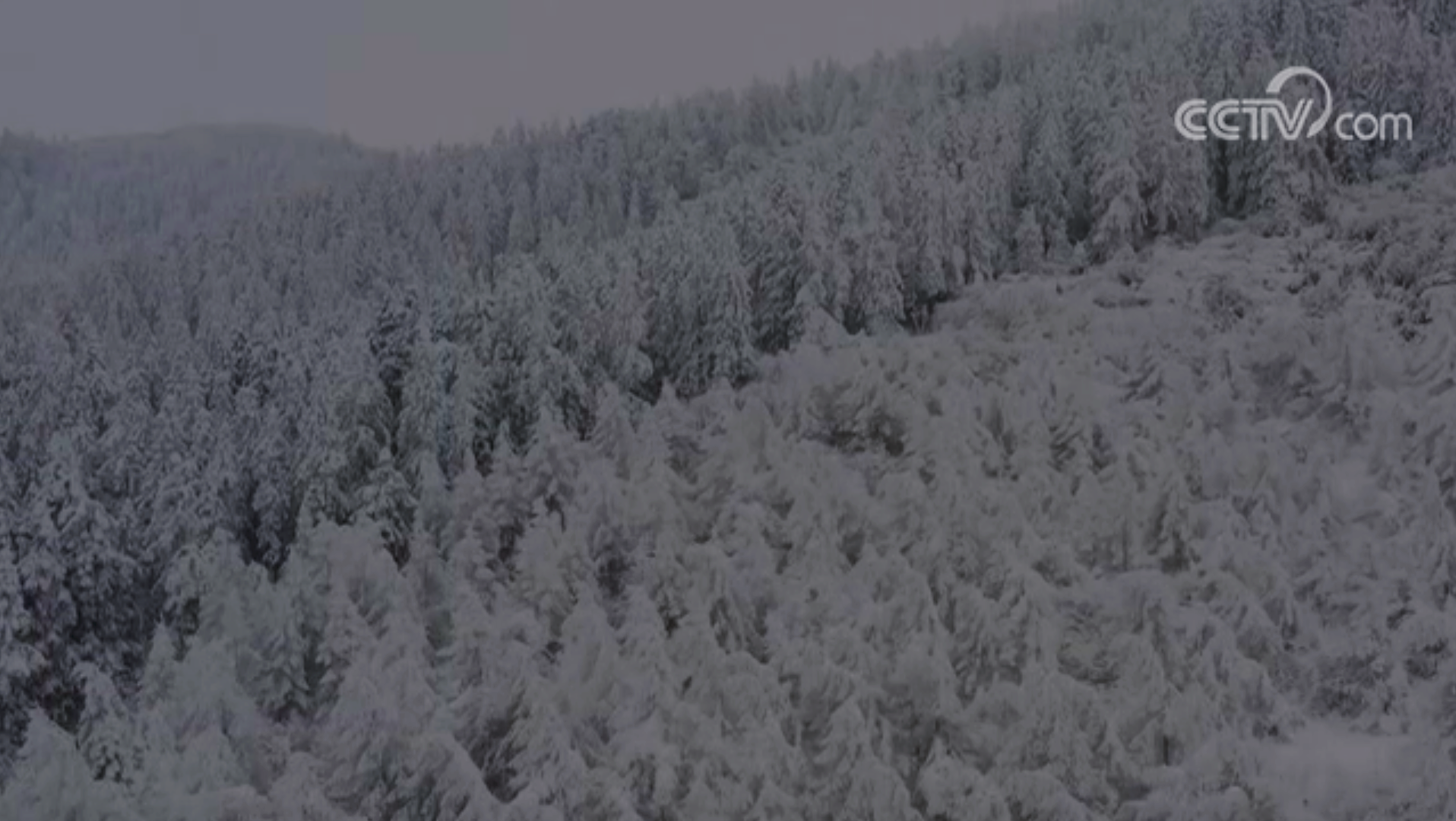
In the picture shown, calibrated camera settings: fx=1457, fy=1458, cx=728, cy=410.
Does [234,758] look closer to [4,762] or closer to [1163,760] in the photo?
[4,762]

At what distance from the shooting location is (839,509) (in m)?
31.0

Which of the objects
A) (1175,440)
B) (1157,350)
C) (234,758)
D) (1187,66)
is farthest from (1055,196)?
(234,758)

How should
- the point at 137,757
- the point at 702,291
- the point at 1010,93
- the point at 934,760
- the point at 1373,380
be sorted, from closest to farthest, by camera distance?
the point at 934,760, the point at 137,757, the point at 1373,380, the point at 702,291, the point at 1010,93

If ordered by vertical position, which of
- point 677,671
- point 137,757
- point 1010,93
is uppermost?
point 1010,93

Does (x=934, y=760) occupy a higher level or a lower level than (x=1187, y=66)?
lower

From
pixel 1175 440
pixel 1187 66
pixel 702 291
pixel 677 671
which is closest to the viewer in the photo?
pixel 677 671

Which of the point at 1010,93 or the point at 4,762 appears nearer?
the point at 4,762

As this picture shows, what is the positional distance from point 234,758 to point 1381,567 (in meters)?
22.3

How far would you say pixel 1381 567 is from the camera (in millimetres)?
28453

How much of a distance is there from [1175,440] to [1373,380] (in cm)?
684

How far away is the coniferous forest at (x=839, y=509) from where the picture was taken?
2442cm

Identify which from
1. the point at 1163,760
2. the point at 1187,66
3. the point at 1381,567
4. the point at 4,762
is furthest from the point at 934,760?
the point at 1187,66

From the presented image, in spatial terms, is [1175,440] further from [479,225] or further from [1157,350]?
[479,225]

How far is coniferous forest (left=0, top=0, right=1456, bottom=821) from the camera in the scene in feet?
80.1
